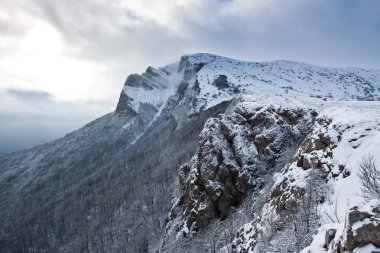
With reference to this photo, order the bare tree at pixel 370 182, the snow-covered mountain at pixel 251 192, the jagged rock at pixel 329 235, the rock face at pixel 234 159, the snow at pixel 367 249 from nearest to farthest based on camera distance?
the snow at pixel 367 249
the jagged rock at pixel 329 235
the bare tree at pixel 370 182
the snow-covered mountain at pixel 251 192
the rock face at pixel 234 159

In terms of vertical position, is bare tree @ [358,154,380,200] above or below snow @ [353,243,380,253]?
above

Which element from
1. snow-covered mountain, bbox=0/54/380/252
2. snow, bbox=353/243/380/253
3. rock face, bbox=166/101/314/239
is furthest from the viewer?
rock face, bbox=166/101/314/239

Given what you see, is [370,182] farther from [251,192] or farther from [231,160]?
[231,160]

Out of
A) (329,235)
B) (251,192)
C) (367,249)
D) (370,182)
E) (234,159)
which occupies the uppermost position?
(370,182)

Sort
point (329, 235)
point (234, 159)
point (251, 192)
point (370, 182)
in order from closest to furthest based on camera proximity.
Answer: point (329, 235) → point (370, 182) → point (251, 192) → point (234, 159)

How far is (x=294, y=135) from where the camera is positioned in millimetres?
65062

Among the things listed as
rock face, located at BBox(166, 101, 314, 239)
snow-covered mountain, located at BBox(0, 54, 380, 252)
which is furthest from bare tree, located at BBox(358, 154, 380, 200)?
rock face, located at BBox(166, 101, 314, 239)

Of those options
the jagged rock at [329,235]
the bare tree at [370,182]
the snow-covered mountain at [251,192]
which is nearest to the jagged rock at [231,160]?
the snow-covered mountain at [251,192]

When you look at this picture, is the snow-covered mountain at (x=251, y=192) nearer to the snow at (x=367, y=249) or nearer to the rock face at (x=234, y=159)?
the snow at (x=367, y=249)

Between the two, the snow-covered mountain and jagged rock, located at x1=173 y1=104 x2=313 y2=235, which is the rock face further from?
the snow-covered mountain

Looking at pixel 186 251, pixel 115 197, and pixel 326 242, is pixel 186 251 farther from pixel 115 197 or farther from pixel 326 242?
pixel 115 197

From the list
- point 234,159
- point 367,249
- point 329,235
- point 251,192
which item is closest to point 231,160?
point 234,159

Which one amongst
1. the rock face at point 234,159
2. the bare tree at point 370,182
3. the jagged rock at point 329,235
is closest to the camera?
the jagged rock at point 329,235

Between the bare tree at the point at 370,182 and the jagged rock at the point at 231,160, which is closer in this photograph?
the bare tree at the point at 370,182
